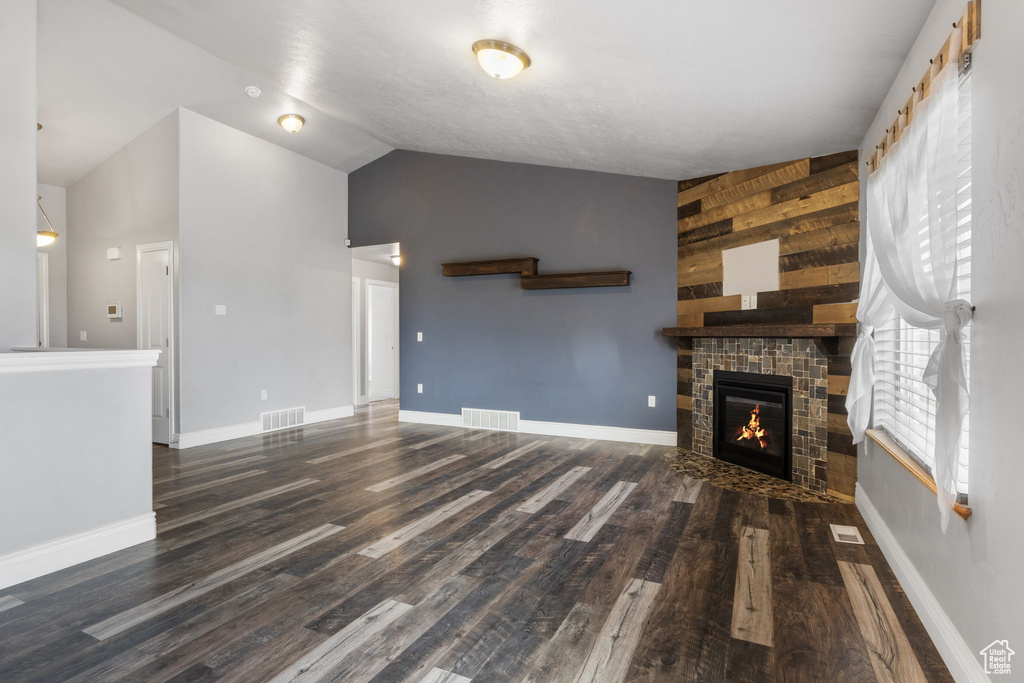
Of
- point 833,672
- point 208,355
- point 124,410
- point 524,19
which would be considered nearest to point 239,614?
point 124,410

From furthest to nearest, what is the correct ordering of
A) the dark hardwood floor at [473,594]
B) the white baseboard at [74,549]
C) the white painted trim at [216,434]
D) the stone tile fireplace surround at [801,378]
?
the white painted trim at [216,434]
the stone tile fireplace surround at [801,378]
the white baseboard at [74,549]
the dark hardwood floor at [473,594]

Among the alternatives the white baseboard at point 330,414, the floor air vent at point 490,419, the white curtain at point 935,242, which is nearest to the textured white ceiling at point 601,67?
the white curtain at point 935,242

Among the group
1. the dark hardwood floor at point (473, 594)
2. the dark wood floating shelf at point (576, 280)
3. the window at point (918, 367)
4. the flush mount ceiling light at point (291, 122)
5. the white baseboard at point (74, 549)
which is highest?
the flush mount ceiling light at point (291, 122)

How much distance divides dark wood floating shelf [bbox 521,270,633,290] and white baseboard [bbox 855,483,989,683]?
2.94m

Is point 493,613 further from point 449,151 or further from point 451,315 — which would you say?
point 449,151

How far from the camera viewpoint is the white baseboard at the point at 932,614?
1.65m

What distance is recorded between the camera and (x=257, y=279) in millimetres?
5777

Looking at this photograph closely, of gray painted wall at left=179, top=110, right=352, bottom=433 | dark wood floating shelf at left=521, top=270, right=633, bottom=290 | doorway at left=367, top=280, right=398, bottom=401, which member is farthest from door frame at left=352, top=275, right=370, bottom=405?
dark wood floating shelf at left=521, top=270, right=633, bottom=290

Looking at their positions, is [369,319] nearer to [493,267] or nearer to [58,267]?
[493,267]

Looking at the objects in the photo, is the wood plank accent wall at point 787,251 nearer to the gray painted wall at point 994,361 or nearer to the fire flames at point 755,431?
the fire flames at point 755,431

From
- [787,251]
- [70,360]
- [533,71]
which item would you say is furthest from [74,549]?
[787,251]

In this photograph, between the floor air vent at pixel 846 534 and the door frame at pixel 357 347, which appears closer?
the floor air vent at pixel 846 534

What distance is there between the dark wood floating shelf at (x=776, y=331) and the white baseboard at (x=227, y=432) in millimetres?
4345

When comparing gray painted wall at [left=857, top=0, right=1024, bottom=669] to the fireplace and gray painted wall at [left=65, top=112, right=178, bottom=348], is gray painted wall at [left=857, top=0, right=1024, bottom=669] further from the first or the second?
gray painted wall at [left=65, top=112, right=178, bottom=348]
